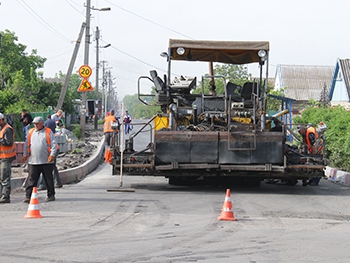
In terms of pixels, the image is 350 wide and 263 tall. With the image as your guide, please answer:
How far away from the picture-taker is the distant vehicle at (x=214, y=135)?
12766 mm

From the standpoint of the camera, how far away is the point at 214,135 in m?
12.8

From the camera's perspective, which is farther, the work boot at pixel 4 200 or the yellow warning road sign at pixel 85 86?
Result: the yellow warning road sign at pixel 85 86

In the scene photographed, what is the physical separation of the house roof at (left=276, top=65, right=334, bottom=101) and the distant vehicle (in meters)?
43.8

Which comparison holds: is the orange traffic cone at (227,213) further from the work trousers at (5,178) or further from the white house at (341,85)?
the white house at (341,85)

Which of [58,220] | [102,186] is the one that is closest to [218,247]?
[58,220]

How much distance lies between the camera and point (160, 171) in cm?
1294

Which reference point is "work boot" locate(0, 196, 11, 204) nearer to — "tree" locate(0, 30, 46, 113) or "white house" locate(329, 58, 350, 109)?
"tree" locate(0, 30, 46, 113)

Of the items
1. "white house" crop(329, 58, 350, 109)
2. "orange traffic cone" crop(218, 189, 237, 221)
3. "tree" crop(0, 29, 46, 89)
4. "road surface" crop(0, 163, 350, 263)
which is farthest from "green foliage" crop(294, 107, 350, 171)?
"tree" crop(0, 29, 46, 89)

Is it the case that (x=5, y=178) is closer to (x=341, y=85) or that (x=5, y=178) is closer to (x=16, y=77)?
(x=16, y=77)

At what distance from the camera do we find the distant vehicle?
1277 centimetres

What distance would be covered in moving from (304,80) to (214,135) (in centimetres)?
4980

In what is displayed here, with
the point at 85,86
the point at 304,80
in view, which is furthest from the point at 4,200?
the point at 304,80

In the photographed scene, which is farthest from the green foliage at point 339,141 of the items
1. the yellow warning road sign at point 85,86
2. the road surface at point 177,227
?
the yellow warning road sign at point 85,86

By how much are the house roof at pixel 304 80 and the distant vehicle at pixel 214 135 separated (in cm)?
4383
